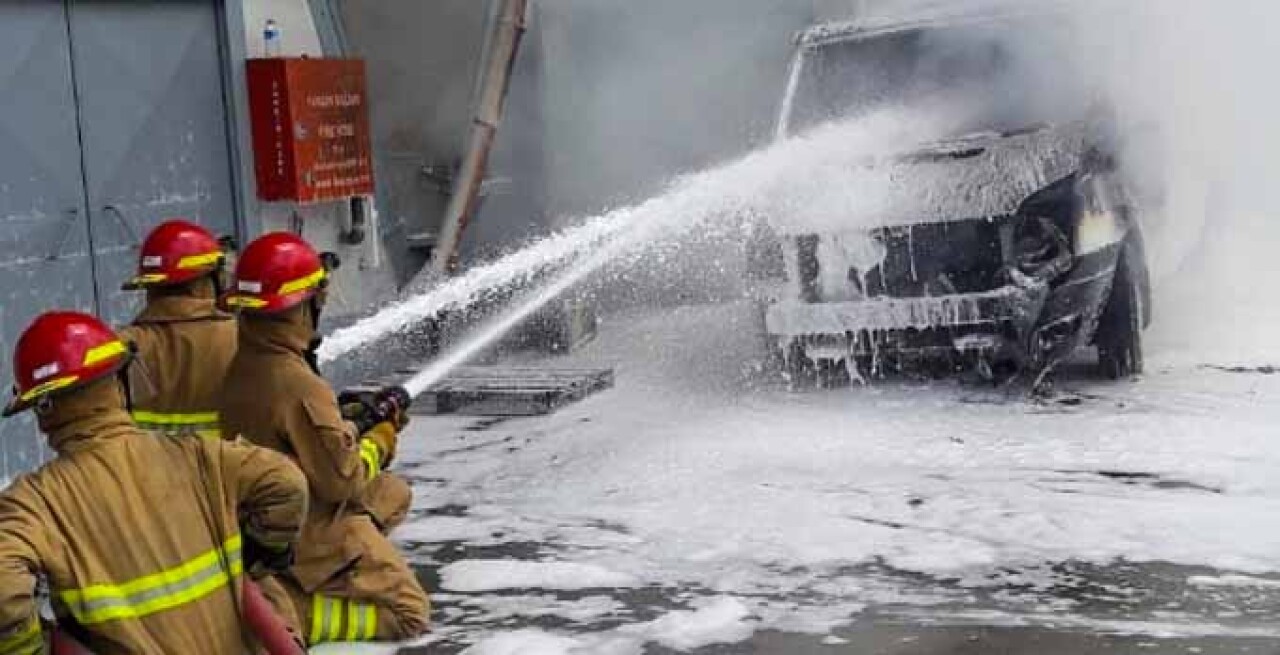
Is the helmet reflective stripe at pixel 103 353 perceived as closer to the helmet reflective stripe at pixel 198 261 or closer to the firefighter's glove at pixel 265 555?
the firefighter's glove at pixel 265 555

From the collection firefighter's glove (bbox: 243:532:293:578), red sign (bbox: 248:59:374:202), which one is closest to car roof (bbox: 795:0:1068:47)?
red sign (bbox: 248:59:374:202)

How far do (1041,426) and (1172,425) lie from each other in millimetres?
604

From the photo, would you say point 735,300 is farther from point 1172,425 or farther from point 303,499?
point 303,499

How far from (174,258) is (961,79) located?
5286 millimetres

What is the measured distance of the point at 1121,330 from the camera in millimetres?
9164

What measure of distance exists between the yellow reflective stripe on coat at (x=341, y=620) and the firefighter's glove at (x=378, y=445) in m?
0.50

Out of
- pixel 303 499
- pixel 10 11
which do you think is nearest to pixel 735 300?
pixel 10 11

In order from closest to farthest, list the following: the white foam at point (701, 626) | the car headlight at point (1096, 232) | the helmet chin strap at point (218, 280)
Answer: the white foam at point (701, 626)
the helmet chin strap at point (218, 280)
the car headlight at point (1096, 232)

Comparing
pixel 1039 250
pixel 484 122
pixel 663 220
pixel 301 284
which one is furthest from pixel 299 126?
pixel 301 284

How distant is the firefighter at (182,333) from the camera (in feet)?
18.6

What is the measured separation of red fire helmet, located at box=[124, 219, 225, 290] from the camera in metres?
5.65

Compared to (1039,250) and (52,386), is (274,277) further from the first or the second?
(1039,250)

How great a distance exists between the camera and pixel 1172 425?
317 inches

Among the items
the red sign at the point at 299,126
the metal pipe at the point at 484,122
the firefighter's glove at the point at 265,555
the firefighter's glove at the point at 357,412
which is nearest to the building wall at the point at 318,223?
the red sign at the point at 299,126
